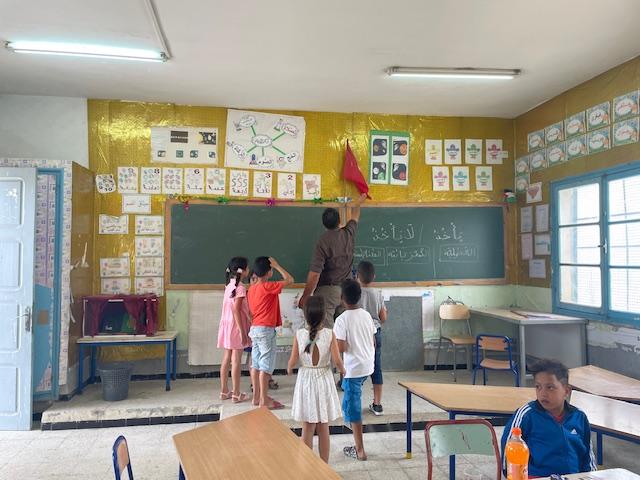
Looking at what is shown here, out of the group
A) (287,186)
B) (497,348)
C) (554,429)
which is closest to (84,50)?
(287,186)

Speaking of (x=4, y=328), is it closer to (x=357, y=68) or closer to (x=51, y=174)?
(x=51, y=174)

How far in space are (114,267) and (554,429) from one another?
4.58 meters

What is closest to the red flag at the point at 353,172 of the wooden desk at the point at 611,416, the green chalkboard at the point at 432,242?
the green chalkboard at the point at 432,242

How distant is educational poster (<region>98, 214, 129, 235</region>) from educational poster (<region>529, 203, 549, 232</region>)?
4644 mm

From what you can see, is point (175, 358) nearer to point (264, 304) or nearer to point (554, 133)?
point (264, 304)

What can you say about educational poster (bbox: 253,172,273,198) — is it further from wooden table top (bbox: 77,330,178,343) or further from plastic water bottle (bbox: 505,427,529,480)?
plastic water bottle (bbox: 505,427,529,480)

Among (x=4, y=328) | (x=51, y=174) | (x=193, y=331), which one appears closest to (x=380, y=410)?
(x=193, y=331)

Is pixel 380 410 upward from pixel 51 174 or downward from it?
downward

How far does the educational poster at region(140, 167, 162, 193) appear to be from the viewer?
5348mm

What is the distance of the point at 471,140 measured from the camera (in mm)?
5965

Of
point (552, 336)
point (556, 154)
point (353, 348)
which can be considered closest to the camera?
point (353, 348)

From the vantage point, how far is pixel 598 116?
15.1 ft

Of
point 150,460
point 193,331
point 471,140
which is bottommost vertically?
point 150,460

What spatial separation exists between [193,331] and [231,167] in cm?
189
